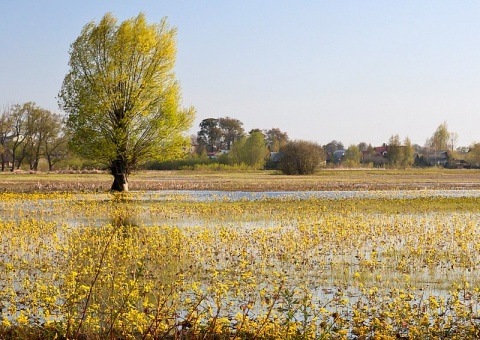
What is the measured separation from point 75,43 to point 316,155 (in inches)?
1826

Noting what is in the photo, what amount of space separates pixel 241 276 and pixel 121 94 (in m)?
35.2

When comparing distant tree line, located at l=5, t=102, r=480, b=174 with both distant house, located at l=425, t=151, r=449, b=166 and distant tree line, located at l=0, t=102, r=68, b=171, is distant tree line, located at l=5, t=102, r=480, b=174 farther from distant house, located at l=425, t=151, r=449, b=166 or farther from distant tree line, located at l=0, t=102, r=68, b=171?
distant house, located at l=425, t=151, r=449, b=166

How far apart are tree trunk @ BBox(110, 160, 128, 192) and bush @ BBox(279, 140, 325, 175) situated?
1663 inches

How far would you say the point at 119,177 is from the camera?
4512cm

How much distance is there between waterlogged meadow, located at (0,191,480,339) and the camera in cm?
870

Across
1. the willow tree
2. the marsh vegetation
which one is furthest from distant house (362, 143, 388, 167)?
the marsh vegetation

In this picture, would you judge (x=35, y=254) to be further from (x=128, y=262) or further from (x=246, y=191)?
(x=246, y=191)

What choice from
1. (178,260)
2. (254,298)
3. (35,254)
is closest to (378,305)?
(254,298)

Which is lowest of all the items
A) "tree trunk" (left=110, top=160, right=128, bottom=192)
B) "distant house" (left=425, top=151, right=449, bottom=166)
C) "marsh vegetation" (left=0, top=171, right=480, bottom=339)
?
"marsh vegetation" (left=0, top=171, right=480, bottom=339)


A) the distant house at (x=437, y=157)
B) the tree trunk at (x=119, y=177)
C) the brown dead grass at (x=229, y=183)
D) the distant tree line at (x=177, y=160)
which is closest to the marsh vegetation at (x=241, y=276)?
the tree trunk at (x=119, y=177)

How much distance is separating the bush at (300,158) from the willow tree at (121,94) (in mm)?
40100

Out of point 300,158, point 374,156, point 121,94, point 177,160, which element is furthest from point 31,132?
point 374,156

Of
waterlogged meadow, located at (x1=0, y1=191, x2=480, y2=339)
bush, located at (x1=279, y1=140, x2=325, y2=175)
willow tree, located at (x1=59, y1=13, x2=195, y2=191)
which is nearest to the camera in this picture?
waterlogged meadow, located at (x1=0, y1=191, x2=480, y2=339)

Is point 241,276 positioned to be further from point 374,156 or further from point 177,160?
point 374,156
